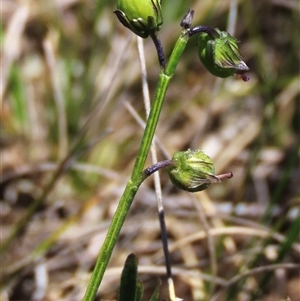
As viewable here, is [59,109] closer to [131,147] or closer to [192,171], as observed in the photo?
[131,147]

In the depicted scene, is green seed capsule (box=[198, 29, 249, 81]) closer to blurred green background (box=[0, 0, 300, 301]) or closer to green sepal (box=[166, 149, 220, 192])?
green sepal (box=[166, 149, 220, 192])

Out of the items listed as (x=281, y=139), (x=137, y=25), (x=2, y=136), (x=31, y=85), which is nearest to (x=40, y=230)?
(x=2, y=136)

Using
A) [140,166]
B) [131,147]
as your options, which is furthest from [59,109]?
[140,166]

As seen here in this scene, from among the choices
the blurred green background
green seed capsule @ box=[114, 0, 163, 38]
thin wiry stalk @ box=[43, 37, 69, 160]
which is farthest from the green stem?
thin wiry stalk @ box=[43, 37, 69, 160]

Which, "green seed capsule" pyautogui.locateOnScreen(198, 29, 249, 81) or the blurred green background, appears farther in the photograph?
the blurred green background

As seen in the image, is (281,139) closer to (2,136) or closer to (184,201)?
(184,201)

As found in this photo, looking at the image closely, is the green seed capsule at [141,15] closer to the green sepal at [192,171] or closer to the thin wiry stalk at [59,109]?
the green sepal at [192,171]
